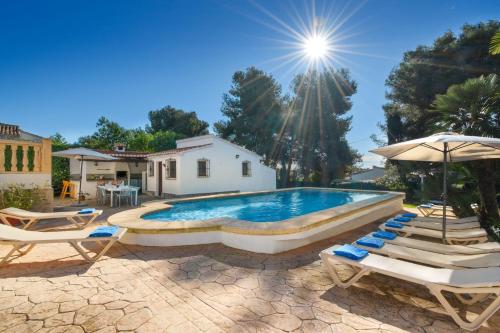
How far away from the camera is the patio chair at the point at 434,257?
3.35 meters

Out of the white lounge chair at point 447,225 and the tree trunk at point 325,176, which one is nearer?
the white lounge chair at point 447,225

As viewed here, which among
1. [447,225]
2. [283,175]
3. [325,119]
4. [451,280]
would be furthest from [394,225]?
[283,175]

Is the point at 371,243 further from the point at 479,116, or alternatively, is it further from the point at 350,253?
the point at 479,116

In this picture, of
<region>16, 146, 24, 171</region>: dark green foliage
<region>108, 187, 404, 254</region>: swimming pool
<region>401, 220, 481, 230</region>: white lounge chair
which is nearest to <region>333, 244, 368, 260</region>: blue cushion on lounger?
<region>108, 187, 404, 254</region>: swimming pool

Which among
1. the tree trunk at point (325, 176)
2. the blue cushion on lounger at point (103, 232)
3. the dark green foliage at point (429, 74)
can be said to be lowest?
the blue cushion on lounger at point (103, 232)

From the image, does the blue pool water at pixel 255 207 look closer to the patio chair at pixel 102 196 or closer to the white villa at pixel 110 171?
the patio chair at pixel 102 196

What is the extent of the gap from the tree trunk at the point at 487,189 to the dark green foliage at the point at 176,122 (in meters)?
35.2

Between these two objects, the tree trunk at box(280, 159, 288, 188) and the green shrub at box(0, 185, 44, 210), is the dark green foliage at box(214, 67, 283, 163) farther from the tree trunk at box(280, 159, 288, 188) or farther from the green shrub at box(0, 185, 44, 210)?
the green shrub at box(0, 185, 44, 210)

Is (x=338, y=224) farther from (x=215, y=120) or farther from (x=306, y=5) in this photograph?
(x=215, y=120)

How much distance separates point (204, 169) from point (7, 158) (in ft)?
33.0

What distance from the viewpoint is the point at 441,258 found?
3596 millimetres

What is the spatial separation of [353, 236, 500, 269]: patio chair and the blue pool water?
17.8 ft

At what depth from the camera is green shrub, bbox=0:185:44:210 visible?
7939mm

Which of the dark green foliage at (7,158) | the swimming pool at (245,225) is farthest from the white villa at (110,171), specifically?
the swimming pool at (245,225)
